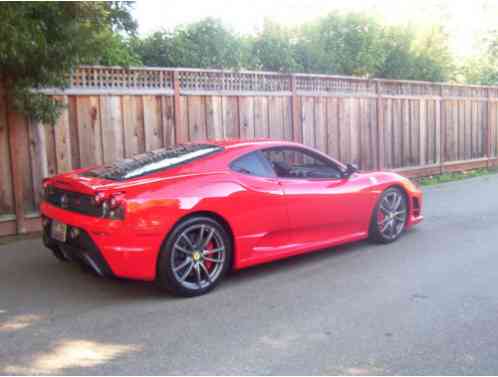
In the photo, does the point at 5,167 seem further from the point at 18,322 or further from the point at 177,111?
the point at 18,322

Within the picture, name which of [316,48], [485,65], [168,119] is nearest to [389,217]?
[168,119]

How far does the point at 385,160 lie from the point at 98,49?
287 inches

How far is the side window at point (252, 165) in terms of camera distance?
5.21 metres

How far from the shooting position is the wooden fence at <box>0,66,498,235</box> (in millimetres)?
6879

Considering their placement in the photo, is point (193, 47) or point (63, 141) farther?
point (193, 47)

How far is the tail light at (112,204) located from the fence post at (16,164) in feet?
9.57

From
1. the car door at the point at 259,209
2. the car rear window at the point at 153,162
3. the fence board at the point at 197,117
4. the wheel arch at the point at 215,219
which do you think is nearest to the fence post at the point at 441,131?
the fence board at the point at 197,117

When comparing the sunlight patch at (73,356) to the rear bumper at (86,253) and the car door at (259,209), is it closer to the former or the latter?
the rear bumper at (86,253)

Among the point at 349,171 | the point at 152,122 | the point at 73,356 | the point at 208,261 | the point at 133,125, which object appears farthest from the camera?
the point at 152,122

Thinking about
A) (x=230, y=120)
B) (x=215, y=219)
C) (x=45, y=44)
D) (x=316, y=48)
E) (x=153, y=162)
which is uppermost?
(x=316, y=48)

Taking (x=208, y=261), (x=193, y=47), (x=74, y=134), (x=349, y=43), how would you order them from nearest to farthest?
(x=208, y=261) → (x=74, y=134) → (x=193, y=47) → (x=349, y=43)

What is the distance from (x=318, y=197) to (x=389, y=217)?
1372 mm

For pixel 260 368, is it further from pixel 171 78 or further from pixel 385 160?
pixel 385 160

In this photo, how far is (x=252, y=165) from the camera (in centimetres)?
532
